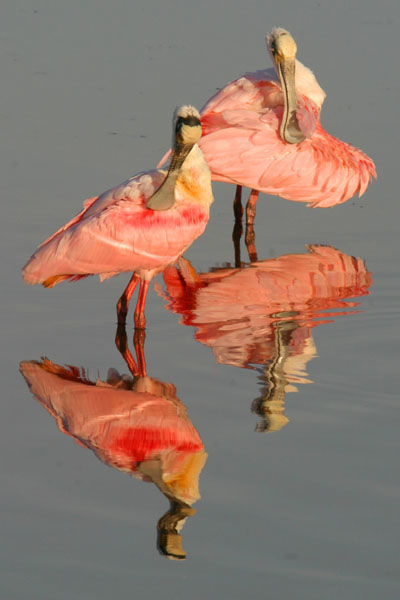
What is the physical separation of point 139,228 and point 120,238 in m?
0.15

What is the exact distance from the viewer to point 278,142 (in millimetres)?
12305

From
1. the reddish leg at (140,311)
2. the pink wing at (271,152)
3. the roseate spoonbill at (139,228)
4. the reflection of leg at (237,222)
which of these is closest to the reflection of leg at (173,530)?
the reddish leg at (140,311)

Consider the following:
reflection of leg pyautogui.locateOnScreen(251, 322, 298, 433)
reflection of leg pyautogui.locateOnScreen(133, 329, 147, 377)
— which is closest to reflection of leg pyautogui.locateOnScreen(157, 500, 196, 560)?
reflection of leg pyautogui.locateOnScreen(251, 322, 298, 433)

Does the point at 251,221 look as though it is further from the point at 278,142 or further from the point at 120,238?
the point at 120,238

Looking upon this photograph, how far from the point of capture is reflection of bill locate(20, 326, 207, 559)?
650 centimetres

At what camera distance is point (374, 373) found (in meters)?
8.33

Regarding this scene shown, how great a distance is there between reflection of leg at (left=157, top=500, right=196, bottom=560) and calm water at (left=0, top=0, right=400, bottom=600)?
1 cm

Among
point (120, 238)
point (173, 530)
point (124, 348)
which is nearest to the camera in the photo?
point (173, 530)

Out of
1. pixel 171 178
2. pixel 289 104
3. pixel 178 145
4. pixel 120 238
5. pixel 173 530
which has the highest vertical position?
pixel 289 104

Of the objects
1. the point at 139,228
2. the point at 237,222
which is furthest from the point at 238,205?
the point at 139,228

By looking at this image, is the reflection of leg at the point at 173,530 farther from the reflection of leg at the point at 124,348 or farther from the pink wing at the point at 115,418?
the reflection of leg at the point at 124,348

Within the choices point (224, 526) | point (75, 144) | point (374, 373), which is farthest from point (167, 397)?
point (75, 144)

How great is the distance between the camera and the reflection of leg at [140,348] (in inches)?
332

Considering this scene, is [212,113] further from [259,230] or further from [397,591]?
[397,591]
